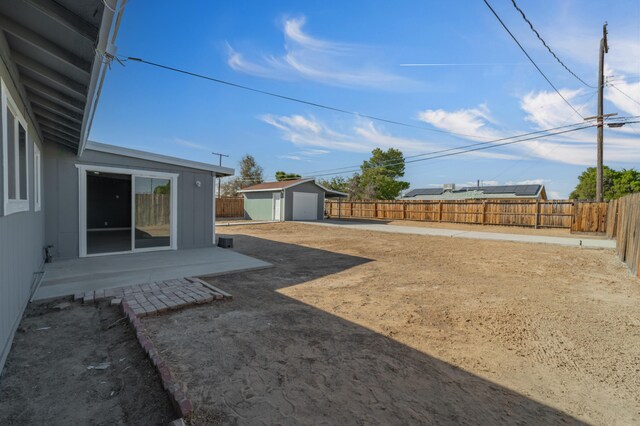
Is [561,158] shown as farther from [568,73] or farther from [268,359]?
[268,359]

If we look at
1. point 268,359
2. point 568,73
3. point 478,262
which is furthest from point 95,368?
point 568,73

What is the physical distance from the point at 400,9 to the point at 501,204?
14.6m

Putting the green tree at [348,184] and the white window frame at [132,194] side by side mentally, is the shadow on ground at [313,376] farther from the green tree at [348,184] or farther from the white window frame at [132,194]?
the green tree at [348,184]

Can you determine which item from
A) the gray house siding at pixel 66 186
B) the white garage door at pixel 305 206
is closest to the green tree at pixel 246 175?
the white garage door at pixel 305 206

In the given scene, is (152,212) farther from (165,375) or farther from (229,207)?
(229,207)

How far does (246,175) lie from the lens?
126 ft

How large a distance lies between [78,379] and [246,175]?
123 ft

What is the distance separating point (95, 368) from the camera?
2486 mm

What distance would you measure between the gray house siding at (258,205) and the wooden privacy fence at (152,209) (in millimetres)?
13473

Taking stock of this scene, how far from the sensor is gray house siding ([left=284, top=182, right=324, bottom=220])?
20.5m

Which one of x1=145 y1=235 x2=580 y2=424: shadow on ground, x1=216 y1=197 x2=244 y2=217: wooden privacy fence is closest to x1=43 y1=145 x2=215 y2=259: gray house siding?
x1=145 y1=235 x2=580 y2=424: shadow on ground

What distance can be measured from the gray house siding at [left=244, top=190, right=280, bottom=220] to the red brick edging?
59.8ft

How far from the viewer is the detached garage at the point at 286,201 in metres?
20.5

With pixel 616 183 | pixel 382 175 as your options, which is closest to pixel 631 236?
pixel 382 175
